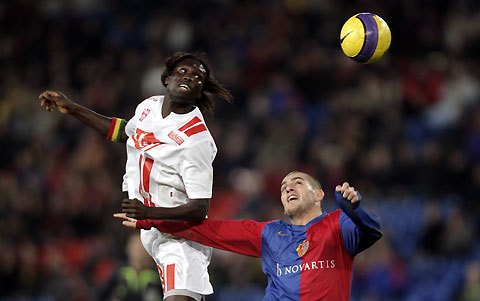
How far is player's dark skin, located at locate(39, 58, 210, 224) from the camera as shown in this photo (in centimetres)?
471

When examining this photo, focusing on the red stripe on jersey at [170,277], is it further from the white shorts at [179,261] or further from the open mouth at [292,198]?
the open mouth at [292,198]

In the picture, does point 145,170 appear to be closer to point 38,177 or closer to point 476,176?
point 476,176

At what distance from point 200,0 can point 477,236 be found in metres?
6.92

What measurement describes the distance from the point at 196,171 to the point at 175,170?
161 mm

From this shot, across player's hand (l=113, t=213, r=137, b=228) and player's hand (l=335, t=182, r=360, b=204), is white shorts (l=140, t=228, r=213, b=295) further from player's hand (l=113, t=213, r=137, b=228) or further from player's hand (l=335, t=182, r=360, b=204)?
player's hand (l=335, t=182, r=360, b=204)

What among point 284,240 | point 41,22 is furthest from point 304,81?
point 284,240

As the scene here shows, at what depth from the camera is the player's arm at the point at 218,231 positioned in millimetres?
4996

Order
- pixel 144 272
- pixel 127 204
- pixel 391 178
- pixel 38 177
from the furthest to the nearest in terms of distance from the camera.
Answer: pixel 38 177 < pixel 391 178 < pixel 144 272 < pixel 127 204

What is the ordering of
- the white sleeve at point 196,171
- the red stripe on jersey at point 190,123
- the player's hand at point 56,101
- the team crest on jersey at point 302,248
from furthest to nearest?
1. the player's hand at point 56,101
2. the team crest on jersey at point 302,248
3. the red stripe on jersey at point 190,123
4. the white sleeve at point 196,171

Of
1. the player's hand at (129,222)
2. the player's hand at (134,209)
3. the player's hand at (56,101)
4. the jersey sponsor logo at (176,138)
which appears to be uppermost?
the player's hand at (56,101)

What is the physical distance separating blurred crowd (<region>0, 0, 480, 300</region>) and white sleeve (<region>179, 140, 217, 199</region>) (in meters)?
3.99

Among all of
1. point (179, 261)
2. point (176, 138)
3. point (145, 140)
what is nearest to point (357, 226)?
point (179, 261)

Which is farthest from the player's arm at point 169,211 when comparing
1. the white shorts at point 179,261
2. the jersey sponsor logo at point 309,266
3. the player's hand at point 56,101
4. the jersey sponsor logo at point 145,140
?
the player's hand at point 56,101

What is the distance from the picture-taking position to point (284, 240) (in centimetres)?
518
